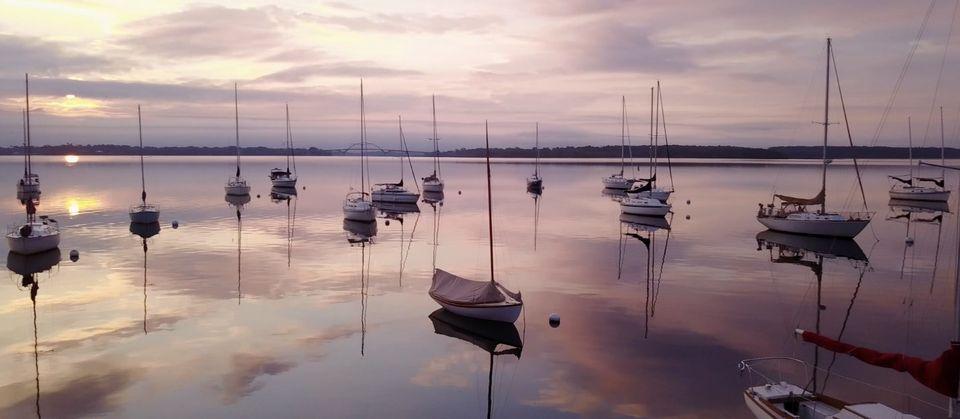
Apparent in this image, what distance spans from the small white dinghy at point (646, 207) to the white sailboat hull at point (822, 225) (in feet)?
34.3

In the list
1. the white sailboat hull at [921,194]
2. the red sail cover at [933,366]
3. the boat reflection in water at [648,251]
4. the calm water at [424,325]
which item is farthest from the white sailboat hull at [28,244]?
the white sailboat hull at [921,194]

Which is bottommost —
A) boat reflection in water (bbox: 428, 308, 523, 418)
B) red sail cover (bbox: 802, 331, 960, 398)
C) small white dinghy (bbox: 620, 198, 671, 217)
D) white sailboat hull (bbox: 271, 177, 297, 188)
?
boat reflection in water (bbox: 428, 308, 523, 418)

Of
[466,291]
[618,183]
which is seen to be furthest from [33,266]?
[618,183]

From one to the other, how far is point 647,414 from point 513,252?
21.7 metres

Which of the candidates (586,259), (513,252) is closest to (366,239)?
(513,252)

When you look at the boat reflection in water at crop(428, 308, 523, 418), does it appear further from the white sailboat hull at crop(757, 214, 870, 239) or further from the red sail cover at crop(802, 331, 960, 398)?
the white sailboat hull at crop(757, 214, 870, 239)

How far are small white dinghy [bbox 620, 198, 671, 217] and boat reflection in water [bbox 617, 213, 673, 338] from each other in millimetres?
440

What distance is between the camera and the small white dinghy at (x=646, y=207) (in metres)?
52.0

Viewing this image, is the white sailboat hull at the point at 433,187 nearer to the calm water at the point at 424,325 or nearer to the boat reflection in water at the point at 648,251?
the boat reflection in water at the point at 648,251

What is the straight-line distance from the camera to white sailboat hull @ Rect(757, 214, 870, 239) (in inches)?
1518

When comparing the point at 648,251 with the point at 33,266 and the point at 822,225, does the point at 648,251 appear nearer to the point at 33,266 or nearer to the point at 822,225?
the point at 822,225

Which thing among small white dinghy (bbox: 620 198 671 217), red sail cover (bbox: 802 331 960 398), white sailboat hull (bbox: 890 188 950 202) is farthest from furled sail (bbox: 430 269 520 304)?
white sailboat hull (bbox: 890 188 950 202)

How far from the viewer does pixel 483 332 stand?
65.7ft

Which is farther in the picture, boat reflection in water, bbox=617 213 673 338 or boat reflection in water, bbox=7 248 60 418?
boat reflection in water, bbox=7 248 60 418
